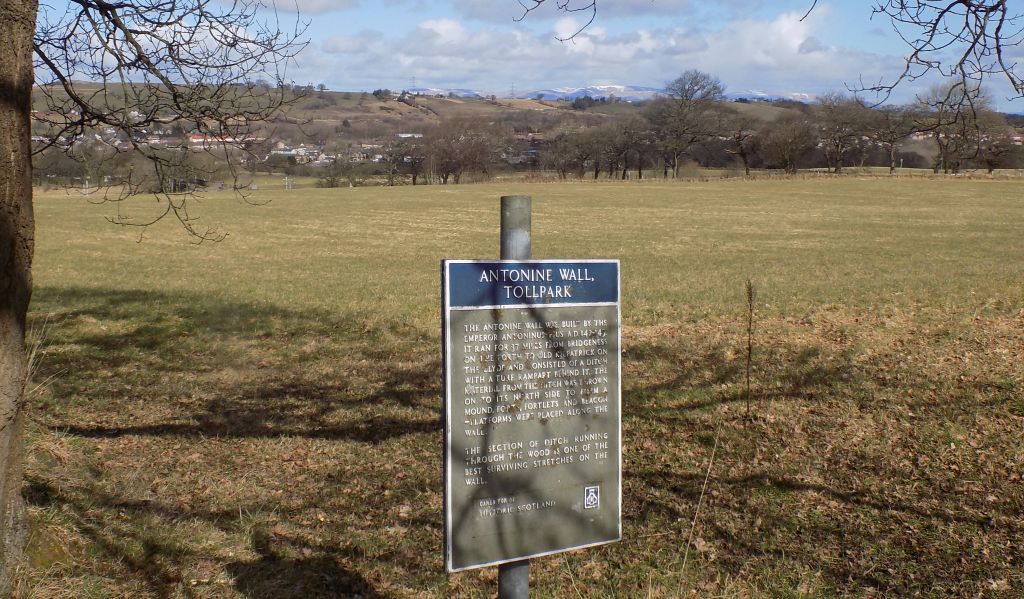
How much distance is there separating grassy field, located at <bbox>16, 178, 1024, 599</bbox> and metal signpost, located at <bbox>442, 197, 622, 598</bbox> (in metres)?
1.55

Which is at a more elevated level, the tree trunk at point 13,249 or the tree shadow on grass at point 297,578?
the tree trunk at point 13,249

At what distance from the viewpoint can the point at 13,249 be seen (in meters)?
4.20

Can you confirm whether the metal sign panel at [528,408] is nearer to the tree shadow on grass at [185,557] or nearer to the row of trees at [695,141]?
the tree shadow on grass at [185,557]

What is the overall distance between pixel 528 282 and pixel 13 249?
274 cm

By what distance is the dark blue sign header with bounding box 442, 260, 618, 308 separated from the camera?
3.17 m

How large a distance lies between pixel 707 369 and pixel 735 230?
27.1 meters

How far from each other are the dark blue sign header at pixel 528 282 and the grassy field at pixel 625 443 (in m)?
2.15

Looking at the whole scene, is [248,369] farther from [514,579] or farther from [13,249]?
[514,579]

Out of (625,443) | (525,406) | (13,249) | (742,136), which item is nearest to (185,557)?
(13,249)

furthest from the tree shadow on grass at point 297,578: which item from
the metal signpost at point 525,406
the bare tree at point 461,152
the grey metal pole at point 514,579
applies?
the bare tree at point 461,152

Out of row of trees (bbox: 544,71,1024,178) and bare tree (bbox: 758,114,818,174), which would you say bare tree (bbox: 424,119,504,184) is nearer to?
row of trees (bbox: 544,71,1024,178)

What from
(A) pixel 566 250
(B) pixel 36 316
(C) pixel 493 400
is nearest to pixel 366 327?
(B) pixel 36 316

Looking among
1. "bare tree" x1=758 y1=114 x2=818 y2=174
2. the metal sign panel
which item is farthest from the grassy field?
"bare tree" x1=758 y1=114 x2=818 y2=174

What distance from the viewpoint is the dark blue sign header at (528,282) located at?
10.4ft
